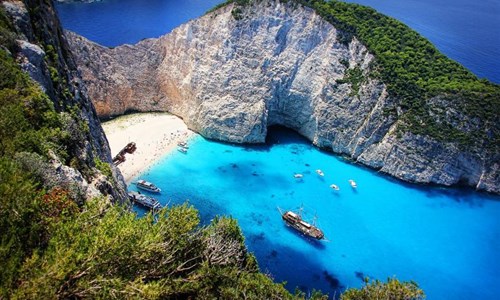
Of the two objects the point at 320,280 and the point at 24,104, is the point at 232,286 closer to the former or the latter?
the point at 24,104

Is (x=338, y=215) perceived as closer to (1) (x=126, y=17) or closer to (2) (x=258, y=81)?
(2) (x=258, y=81)

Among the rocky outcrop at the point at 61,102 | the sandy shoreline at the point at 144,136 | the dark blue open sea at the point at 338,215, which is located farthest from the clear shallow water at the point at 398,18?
the rocky outcrop at the point at 61,102

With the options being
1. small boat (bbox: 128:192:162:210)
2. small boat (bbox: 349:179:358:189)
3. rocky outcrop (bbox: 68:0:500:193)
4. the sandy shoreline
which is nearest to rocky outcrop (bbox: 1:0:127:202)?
small boat (bbox: 128:192:162:210)

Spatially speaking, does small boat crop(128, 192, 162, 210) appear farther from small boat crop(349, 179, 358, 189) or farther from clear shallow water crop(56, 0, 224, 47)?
clear shallow water crop(56, 0, 224, 47)

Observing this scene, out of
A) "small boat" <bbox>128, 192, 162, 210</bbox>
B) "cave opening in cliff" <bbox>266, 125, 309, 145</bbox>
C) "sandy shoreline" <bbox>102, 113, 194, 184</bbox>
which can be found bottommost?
"small boat" <bbox>128, 192, 162, 210</bbox>

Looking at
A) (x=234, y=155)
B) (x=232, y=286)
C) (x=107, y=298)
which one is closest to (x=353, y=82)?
(x=234, y=155)

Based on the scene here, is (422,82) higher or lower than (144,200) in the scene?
higher

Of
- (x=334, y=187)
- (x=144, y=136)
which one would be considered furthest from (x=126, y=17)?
(x=334, y=187)
